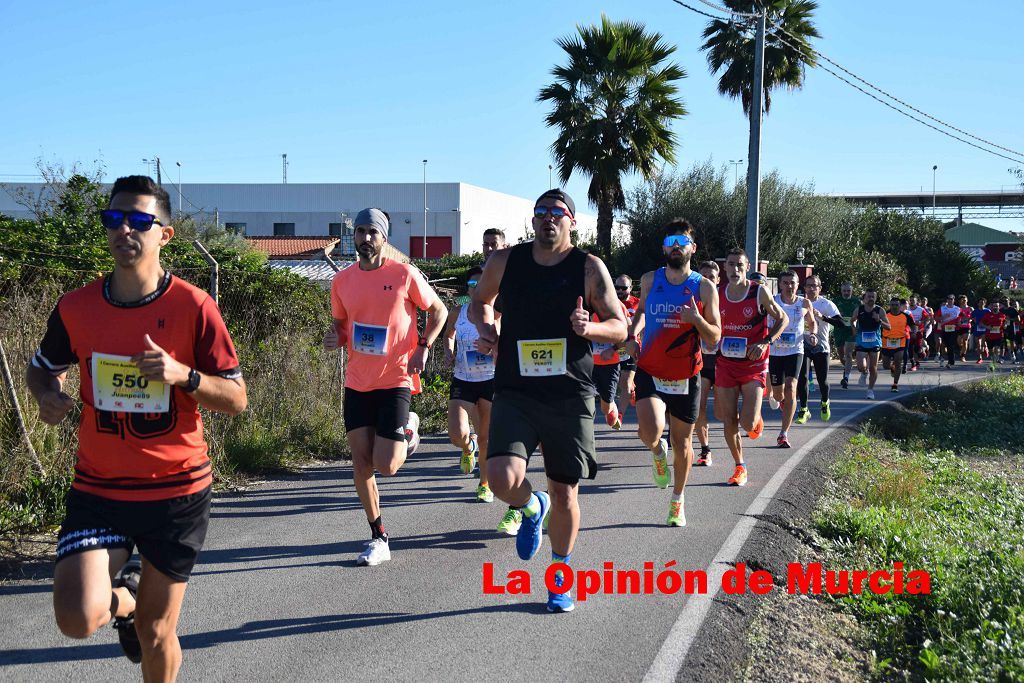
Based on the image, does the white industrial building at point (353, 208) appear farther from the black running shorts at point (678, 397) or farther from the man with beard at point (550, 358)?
the man with beard at point (550, 358)

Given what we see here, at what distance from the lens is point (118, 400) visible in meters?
3.54

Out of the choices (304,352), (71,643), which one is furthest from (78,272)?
(71,643)

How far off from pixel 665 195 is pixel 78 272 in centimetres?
2680

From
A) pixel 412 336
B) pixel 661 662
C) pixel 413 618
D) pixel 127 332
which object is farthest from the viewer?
pixel 412 336

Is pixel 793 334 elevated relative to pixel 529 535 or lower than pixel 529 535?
elevated

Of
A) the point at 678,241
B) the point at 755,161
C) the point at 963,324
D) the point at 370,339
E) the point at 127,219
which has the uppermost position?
the point at 755,161

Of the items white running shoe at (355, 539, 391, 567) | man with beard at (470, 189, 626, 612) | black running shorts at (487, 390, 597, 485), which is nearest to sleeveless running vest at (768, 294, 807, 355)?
white running shoe at (355, 539, 391, 567)

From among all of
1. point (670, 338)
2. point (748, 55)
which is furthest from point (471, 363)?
point (748, 55)

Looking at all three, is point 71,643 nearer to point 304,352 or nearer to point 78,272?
point 78,272

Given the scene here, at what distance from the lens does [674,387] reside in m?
7.60

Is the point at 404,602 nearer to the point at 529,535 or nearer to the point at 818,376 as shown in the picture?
the point at 529,535

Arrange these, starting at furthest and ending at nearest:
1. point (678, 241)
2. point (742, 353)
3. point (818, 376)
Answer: point (818, 376) → point (742, 353) → point (678, 241)

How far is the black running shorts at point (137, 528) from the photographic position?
3.48m

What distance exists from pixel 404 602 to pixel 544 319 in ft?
5.75
